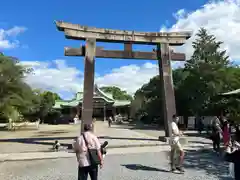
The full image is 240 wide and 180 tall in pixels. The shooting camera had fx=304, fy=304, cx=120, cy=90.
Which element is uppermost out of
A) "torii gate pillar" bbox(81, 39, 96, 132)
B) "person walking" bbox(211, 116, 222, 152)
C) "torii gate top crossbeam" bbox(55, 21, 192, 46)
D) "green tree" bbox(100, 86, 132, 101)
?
"green tree" bbox(100, 86, 132, 101)

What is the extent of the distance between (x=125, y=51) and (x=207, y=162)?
8012mm

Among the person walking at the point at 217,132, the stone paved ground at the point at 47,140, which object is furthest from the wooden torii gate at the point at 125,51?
the person walking at the point at 217,132

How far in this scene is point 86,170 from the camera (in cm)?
596

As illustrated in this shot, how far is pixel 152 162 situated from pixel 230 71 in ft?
66.7

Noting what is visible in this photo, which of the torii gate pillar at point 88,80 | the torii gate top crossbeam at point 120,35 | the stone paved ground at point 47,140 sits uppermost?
the torii gate top crossbeam at point 120,35

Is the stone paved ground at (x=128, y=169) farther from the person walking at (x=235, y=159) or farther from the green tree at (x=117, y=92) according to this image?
the green tree at (x=117, y=92)

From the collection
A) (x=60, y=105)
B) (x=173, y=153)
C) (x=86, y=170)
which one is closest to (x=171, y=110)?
(x=173, y=153)

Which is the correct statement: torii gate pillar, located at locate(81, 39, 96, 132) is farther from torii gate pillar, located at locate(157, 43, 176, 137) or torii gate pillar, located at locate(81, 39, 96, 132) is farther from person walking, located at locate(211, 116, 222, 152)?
person walking, located at locate(211, 116, 222, 152)

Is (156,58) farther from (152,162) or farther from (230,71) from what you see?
(230,71)

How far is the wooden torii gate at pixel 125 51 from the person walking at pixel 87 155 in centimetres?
826

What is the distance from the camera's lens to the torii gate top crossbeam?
1486cm

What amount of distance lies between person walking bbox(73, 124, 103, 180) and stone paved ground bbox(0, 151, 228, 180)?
6.72 ft

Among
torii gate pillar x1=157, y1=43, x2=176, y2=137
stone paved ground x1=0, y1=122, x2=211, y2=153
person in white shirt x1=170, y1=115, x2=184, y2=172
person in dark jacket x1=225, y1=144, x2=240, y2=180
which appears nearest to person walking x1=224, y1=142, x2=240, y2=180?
person in dark jacket x1=225, y1=144, x2=240, y2=180

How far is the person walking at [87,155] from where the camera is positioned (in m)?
5.91
